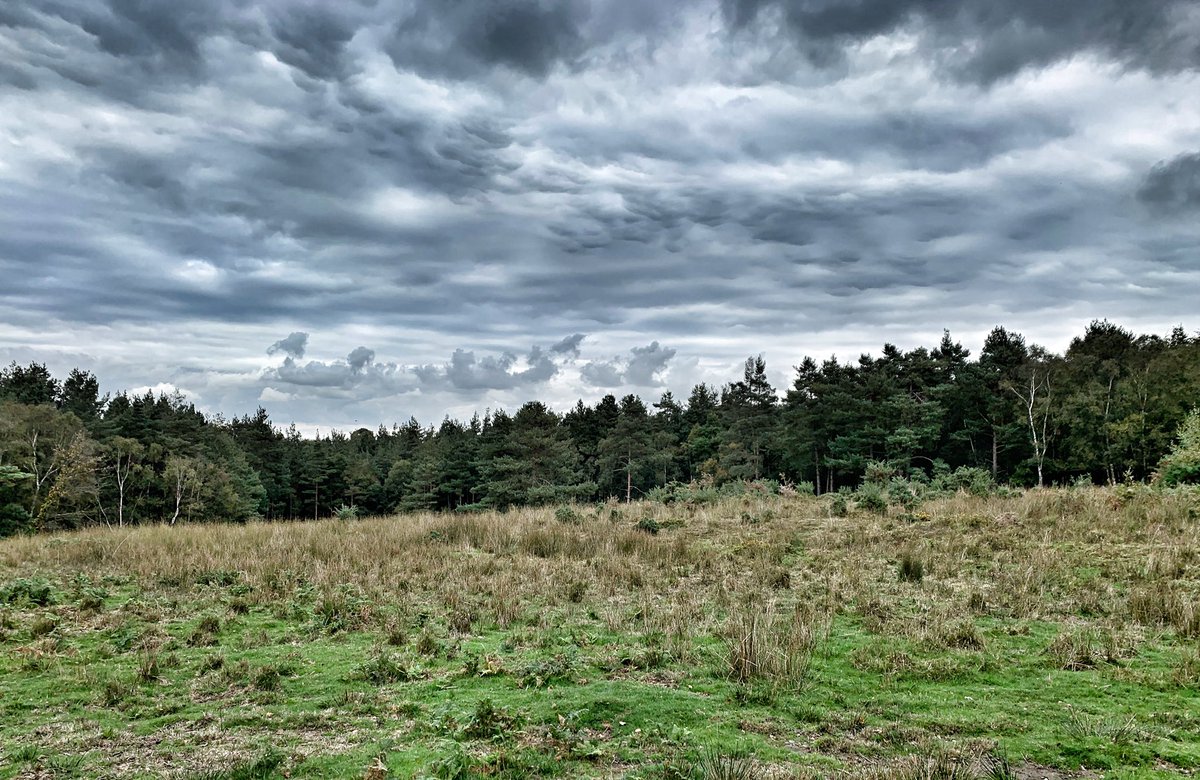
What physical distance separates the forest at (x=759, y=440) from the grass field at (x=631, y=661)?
27.8m

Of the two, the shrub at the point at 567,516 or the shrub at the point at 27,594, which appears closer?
the shrub at the point at 27,594

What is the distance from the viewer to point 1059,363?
185 feet

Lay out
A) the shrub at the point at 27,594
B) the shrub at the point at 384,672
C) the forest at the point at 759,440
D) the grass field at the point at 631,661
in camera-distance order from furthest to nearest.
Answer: the forest at the point at 759,440, the shrub at the point at 27,594, the shrub at the point at 384,672, the grass field at the point at 631,661

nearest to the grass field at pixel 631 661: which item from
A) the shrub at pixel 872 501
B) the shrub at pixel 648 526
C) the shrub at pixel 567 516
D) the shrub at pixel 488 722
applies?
the shrub at pixel 488 722

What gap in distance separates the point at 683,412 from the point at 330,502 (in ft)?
150

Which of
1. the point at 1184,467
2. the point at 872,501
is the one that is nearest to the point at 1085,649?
the point at 872,501

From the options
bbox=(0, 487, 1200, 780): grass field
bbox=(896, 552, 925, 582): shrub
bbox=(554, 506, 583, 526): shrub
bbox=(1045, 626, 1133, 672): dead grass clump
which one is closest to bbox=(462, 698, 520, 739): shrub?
bbox=(0, 487, 1200, 780): grass field

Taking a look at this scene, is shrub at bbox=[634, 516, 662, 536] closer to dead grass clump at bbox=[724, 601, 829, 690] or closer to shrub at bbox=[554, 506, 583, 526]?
shrub at bbox=[554, 506, 583, 526]

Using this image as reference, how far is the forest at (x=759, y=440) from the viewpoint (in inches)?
1828

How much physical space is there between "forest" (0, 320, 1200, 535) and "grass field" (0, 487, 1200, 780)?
2775cm

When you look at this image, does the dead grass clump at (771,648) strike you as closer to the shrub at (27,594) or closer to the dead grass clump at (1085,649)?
the dead grass clump at (1085,649)

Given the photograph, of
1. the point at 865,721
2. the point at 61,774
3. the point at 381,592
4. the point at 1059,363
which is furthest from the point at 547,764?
the point at 1059,363

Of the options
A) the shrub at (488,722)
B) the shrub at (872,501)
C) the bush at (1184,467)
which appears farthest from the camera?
the bush at (1184,467)

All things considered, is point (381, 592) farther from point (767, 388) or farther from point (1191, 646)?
point (767, 388)
